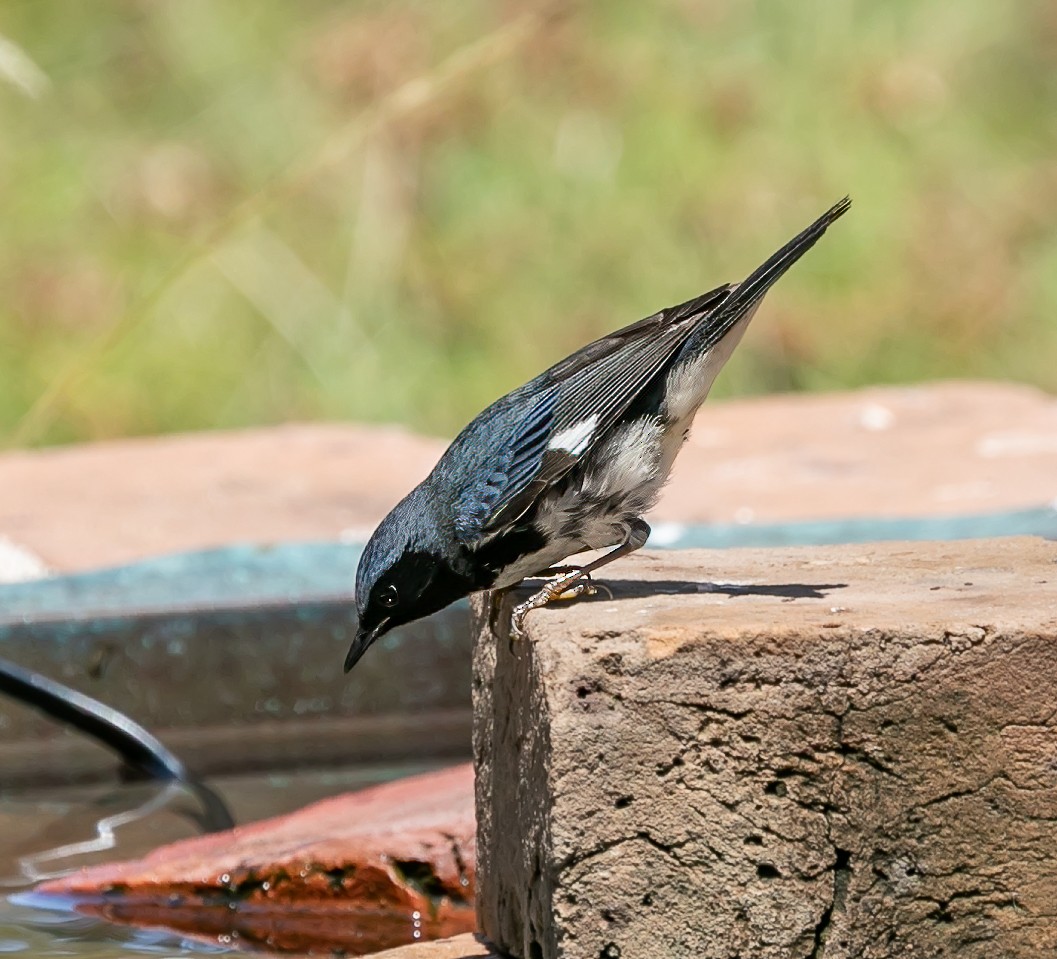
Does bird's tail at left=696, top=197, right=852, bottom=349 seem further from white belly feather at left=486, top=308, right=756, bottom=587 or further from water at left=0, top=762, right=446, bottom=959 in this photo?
water at left=0, top=762, right=446, bottom=959

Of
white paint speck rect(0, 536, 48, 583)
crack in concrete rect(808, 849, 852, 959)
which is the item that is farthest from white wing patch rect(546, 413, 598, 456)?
white paint speck rect(0, 536, 48, 583)

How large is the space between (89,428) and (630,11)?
4.07 meters

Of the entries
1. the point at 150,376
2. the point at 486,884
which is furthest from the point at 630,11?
the point at 486,884

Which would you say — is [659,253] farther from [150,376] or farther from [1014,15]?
[1014,15]

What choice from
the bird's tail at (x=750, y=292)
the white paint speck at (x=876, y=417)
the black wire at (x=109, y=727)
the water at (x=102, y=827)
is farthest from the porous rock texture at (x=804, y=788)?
the white paint speck at (x=876, y=417)

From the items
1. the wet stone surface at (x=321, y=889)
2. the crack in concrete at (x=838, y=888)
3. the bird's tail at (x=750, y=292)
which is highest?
the bird's tail at (x=750, y=292)

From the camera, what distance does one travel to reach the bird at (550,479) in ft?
10.8

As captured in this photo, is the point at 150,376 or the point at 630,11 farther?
the point at 630,11

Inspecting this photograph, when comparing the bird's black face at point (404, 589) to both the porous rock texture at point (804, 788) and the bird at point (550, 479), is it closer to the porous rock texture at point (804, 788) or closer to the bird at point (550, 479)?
the bird at point (550, 479)

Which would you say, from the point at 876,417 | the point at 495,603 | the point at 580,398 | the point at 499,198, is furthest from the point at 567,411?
the point at 499,198

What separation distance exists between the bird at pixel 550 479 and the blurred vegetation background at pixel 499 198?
16.8 ft

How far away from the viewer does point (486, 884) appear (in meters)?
3.14

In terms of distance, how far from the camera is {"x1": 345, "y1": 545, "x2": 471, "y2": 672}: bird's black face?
3.29 meters

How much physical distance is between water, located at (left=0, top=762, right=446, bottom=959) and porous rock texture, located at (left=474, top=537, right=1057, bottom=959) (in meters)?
1.35
